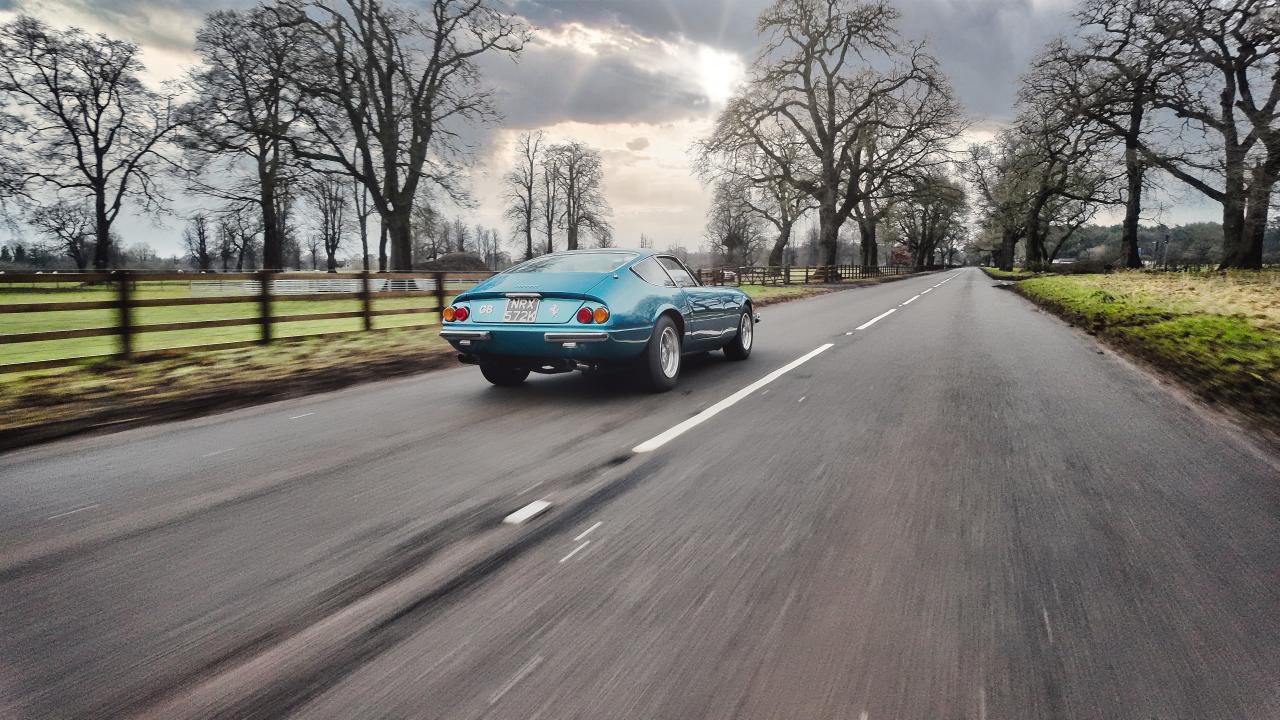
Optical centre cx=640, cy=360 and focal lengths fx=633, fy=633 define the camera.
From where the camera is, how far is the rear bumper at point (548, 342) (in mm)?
5320

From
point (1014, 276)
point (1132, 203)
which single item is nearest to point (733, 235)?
point (1014, 276)

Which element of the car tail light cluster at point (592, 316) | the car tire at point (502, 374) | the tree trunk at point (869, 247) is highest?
the tree trunk at point (869, 247)

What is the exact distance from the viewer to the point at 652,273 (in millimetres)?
6426

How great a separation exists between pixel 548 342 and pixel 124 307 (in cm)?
660

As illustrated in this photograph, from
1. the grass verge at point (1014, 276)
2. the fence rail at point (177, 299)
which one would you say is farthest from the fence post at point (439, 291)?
the grass verge at point (1014, 276)

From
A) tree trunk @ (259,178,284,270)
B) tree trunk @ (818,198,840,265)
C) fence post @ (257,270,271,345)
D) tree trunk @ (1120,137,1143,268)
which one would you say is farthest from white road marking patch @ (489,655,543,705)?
tree trunk @ (818,198,840,265)

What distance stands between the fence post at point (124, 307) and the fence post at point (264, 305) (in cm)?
179

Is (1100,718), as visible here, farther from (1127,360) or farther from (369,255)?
(369,255)

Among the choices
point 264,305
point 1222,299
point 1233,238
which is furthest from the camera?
point 1233,238

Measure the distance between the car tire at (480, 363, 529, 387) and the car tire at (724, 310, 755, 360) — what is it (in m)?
2.83

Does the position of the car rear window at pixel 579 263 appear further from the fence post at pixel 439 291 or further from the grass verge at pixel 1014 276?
the grass verge at pixel 1014 276

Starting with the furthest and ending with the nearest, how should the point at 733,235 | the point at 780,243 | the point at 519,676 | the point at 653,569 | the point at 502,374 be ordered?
the point at 733,235, the point at 780,243, the point at 502,374, the point at 653,569, the point at 519,676

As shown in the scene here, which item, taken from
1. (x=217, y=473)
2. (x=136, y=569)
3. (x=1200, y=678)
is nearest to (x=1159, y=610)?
(x=1200, y=678)

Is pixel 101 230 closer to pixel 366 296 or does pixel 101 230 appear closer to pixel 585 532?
pixel 366 296
